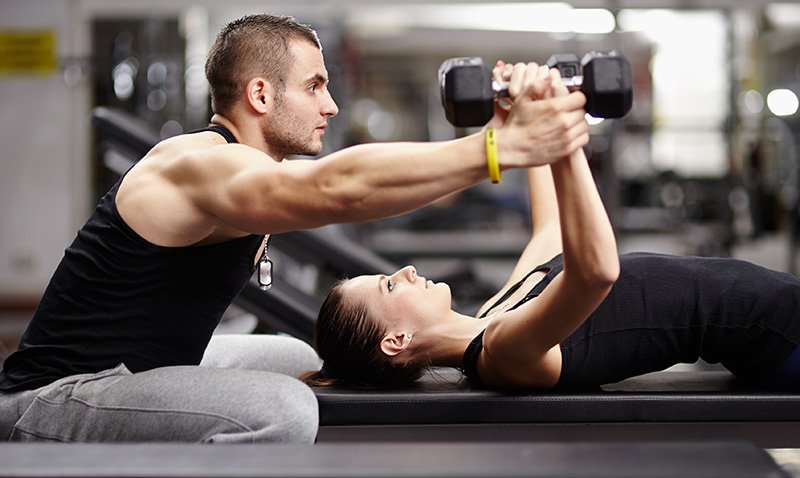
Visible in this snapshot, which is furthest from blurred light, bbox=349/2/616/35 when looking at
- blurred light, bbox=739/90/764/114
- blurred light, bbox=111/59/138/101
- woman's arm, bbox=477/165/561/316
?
woman's arm, bbox=477/165/561/316

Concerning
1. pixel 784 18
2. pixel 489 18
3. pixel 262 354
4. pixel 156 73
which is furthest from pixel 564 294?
pixel 784 18

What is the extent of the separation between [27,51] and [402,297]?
528 cm

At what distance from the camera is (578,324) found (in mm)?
1520

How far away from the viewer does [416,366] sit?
6.16 ft

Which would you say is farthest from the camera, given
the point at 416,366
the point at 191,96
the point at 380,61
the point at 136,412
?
the point at 380,61

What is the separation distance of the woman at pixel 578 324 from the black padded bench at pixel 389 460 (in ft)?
1.12

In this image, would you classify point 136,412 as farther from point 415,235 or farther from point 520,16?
point 415,235

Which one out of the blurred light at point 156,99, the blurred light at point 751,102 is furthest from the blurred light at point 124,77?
the blurred light at point 751,102

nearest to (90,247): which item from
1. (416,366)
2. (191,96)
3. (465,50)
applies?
(416,366)

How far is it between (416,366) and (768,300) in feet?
2.33

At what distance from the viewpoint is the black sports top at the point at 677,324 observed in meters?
→ 1.71

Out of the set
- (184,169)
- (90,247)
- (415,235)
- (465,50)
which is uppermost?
(465,50)

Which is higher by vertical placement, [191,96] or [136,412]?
[191,96]

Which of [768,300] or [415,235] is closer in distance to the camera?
[768,300]
